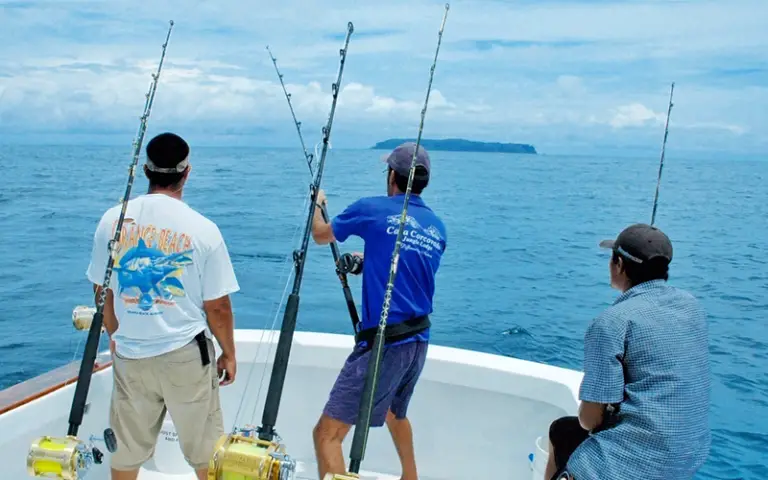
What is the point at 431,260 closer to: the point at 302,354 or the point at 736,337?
the point at 302,354

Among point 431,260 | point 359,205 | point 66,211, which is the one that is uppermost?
point 359,205

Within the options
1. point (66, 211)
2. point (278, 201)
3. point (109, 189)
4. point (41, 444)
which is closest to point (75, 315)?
point (41, 444)

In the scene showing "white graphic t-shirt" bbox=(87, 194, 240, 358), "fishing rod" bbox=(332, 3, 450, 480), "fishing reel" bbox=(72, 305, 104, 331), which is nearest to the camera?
"fishing rod" bbox=(332, 3, 450, 480)

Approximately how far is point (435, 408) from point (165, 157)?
60.9 inches

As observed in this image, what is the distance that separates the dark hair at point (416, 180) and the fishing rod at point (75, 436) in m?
0.80

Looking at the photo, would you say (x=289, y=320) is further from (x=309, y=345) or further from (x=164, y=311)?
(x=309, y=345)

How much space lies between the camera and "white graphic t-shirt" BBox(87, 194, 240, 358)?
6.71 feet

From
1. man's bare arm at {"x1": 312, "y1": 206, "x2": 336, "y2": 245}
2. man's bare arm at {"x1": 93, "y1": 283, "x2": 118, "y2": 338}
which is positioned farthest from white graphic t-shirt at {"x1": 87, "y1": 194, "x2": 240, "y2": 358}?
man's bare arm at {"x1": 312, "y1": 206, "x2": 336, "y2": 245}

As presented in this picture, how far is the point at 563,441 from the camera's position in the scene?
1996 mm

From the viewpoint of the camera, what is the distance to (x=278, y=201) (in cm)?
1794

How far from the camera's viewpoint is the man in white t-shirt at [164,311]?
80.8 inches

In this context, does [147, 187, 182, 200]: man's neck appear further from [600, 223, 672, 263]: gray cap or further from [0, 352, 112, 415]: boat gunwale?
[600, 223, 672, 263]: gray cap

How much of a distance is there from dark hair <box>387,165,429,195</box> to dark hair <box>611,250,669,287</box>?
2.65ft

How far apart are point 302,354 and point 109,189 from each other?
17.1 m
